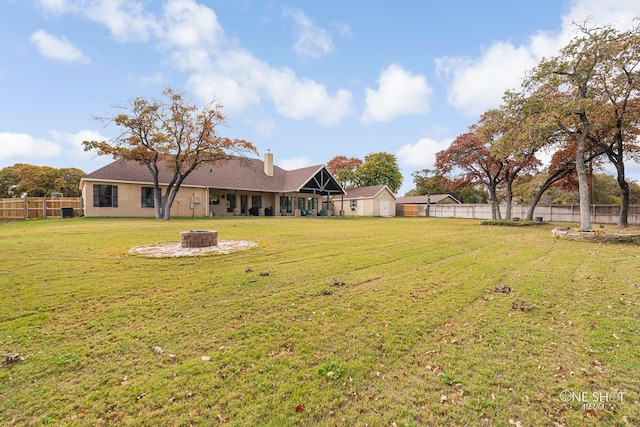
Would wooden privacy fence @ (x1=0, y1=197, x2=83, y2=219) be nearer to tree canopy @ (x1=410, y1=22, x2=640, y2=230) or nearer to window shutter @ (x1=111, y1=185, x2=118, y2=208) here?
window shutter @ (x1=111, y1=185, x2=118, y2=208)

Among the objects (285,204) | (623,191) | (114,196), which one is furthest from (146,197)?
(623,191)

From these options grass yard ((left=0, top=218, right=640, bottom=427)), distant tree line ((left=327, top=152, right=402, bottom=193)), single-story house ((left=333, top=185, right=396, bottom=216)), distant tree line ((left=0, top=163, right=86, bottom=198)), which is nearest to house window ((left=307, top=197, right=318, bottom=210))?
single-story house ((left=333, top=185, right=396, bottom=216))

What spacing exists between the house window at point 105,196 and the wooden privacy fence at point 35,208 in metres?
1.66

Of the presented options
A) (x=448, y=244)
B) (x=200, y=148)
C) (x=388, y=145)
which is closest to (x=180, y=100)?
(x=200, y=148)

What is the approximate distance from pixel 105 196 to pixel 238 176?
34.4ft

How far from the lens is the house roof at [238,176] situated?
22.5 metres

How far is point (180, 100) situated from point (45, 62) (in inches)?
275

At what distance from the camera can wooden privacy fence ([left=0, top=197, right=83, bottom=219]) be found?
784 inches

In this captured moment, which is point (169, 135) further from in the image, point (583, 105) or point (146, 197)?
point (583, 105)

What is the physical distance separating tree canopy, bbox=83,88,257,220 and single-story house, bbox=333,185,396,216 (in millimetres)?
15665

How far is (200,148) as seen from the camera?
20359 mm

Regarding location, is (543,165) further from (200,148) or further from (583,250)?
(200,148)

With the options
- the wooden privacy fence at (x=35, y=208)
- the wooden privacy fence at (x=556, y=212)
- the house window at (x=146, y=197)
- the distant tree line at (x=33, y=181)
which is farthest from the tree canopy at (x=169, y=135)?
the wooden privacy fence at (x=556, y=212)

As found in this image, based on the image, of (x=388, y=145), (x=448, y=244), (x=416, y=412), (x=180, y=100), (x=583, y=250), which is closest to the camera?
(x=416, y=412)
